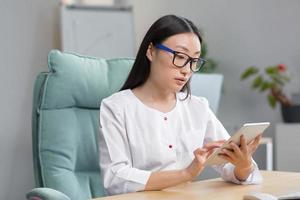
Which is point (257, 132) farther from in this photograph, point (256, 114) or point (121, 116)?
point (256, 114)

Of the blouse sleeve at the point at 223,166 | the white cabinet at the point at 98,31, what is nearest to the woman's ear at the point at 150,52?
the blouse sleeve at the point at 223,166

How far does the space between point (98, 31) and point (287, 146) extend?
157 cm

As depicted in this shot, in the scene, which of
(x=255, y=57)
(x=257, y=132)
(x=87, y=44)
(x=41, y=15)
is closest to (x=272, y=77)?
(x=255, y=57)

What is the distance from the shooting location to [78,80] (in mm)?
2287

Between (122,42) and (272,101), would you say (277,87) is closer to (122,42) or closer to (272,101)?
(272,101)

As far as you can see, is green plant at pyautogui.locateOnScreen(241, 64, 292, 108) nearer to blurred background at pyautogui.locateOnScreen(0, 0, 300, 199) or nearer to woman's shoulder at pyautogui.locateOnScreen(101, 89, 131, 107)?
blurred background at pyautogui.locateOnScreen(0, 0, 300, 199)

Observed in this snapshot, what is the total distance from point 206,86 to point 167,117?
74 centimetres

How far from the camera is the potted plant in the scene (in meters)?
4.56

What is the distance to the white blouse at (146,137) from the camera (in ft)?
6.30

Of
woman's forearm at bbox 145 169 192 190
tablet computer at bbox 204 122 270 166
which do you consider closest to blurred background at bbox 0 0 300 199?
woman's forearm at bbox 145 169 192 190

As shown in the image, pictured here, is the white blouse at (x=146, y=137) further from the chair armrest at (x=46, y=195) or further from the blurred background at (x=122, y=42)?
the blurred background at (x=122, y=42)

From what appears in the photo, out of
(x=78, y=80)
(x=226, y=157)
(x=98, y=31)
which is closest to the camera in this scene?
(x=226, y=157)

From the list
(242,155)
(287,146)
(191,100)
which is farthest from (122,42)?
(242,155)

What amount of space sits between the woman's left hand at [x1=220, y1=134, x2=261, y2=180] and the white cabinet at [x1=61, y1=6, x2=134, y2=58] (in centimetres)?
251
